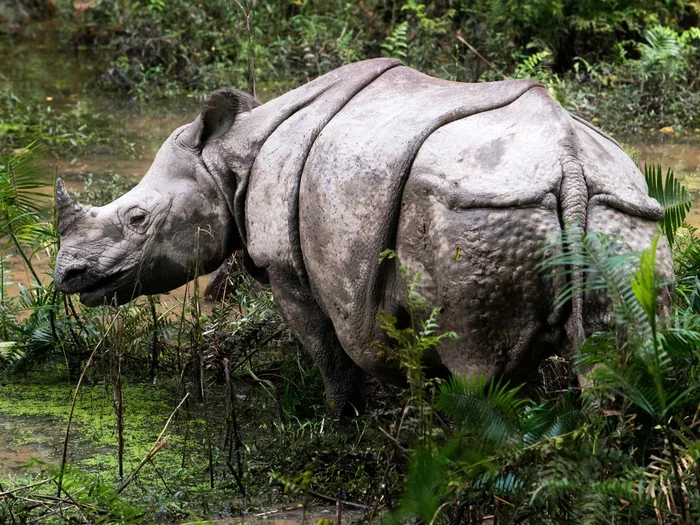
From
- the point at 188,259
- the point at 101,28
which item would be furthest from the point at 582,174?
the point at 101,28

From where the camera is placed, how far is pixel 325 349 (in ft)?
17.2

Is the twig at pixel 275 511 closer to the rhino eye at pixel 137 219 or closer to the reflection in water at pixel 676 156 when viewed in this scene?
the rhino eye at pixel 137 219

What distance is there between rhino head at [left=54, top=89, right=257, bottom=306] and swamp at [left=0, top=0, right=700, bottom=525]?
236 mm

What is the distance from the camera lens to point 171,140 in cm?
554

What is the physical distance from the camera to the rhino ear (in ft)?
17.4

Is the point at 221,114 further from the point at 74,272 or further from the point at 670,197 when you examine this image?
the point at 670,197

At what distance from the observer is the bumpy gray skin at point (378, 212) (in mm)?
3873

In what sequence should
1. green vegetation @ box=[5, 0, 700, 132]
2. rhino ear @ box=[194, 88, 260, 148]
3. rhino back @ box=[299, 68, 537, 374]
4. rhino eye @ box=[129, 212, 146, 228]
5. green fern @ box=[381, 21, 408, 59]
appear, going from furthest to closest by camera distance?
green fern @ box=[381, 21, 408, 59] < green vegetation @ box=[5, 0, 700, 132] < rhino eye @ box=[129, 212, 146, 228] < rhino ear @ box=[194, 88, 260, 148] < rhino back @ box=[299, 68, 537, 374]

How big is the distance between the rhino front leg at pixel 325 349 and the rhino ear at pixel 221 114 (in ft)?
2.85

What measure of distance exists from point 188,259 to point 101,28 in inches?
446

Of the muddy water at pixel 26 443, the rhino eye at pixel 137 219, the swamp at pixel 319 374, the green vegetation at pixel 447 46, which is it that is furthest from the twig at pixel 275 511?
the green vegetation at pixel 447 46

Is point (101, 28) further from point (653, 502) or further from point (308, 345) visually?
point (653, 502)

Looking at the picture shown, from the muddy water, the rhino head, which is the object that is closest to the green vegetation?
the rhino head

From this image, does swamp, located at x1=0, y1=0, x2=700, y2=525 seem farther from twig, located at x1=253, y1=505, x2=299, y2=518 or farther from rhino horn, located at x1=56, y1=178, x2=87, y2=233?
rhino horn, located at x1=56, y1=178, x2=87, y2=233
